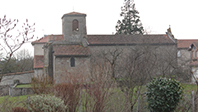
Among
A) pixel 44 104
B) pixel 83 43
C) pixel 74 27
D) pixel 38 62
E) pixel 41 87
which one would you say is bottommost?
pixel 44 104

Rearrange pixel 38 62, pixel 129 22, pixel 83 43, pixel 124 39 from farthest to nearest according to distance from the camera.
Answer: pixel 129 22, pixel 38 62, pixel 124 39, pixel 83 43

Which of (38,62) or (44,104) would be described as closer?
(44,104)

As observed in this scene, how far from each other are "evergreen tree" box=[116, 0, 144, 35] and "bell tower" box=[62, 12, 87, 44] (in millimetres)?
19982

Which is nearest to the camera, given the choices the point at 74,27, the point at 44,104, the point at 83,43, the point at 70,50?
the point at 44,104

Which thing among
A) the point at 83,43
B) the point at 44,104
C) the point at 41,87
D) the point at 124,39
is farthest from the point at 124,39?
the point at 44,104

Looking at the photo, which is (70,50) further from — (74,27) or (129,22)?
(129,22)

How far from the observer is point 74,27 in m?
31.5

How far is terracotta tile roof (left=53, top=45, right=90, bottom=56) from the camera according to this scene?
92.7 ft

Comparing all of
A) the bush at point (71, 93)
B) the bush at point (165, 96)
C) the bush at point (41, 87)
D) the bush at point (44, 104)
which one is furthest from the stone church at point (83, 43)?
the bush at point (44, 104)

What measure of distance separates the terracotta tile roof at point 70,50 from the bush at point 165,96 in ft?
58.8

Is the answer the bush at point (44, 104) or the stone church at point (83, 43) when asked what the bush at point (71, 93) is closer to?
the bush at point (44, 104)

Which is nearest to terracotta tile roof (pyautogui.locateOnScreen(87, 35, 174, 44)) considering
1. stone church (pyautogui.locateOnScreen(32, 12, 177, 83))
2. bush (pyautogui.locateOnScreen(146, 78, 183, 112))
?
stone church (pyautogui.locateOnScreen(32, 12, 177, 83))

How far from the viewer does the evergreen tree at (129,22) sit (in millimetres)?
49938

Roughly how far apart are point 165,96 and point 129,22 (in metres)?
41.1
